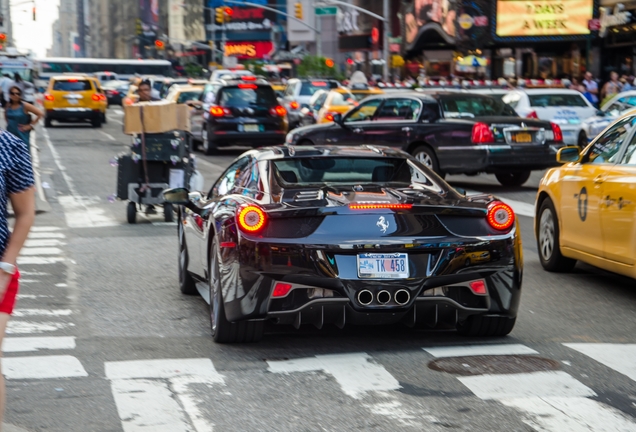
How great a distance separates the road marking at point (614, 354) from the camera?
6.95 metres

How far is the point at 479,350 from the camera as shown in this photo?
747cm

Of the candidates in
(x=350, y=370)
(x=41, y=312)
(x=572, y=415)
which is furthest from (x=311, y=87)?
(x=572, y=415)

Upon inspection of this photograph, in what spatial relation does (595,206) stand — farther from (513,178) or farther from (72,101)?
(72,101)

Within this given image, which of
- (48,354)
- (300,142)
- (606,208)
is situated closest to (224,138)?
(300,142)

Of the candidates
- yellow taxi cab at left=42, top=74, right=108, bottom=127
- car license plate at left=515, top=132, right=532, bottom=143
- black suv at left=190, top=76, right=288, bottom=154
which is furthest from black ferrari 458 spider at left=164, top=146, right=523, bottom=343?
yellow taxi cab at left=42, top=74, right=108, bottom=127

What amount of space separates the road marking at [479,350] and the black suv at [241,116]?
2158 cm

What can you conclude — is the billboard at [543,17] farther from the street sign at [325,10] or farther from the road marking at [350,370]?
the road marking at [350,370]

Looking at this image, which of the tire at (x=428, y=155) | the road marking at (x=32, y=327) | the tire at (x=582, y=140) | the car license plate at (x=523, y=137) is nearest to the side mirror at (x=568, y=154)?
the road marking at (x=32, y=327)

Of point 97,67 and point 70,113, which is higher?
point 97,67

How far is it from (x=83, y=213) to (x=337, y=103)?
15.6 meters

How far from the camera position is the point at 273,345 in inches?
305

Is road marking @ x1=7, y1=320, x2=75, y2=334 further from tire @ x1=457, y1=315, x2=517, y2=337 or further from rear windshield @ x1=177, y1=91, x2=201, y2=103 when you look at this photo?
rear windshield @ x1=177, y1=91, x2=201, y2=103

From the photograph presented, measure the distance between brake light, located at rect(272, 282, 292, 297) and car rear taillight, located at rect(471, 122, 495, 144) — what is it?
12330 millimetres

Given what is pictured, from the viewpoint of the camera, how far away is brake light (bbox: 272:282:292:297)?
724 centimetres
